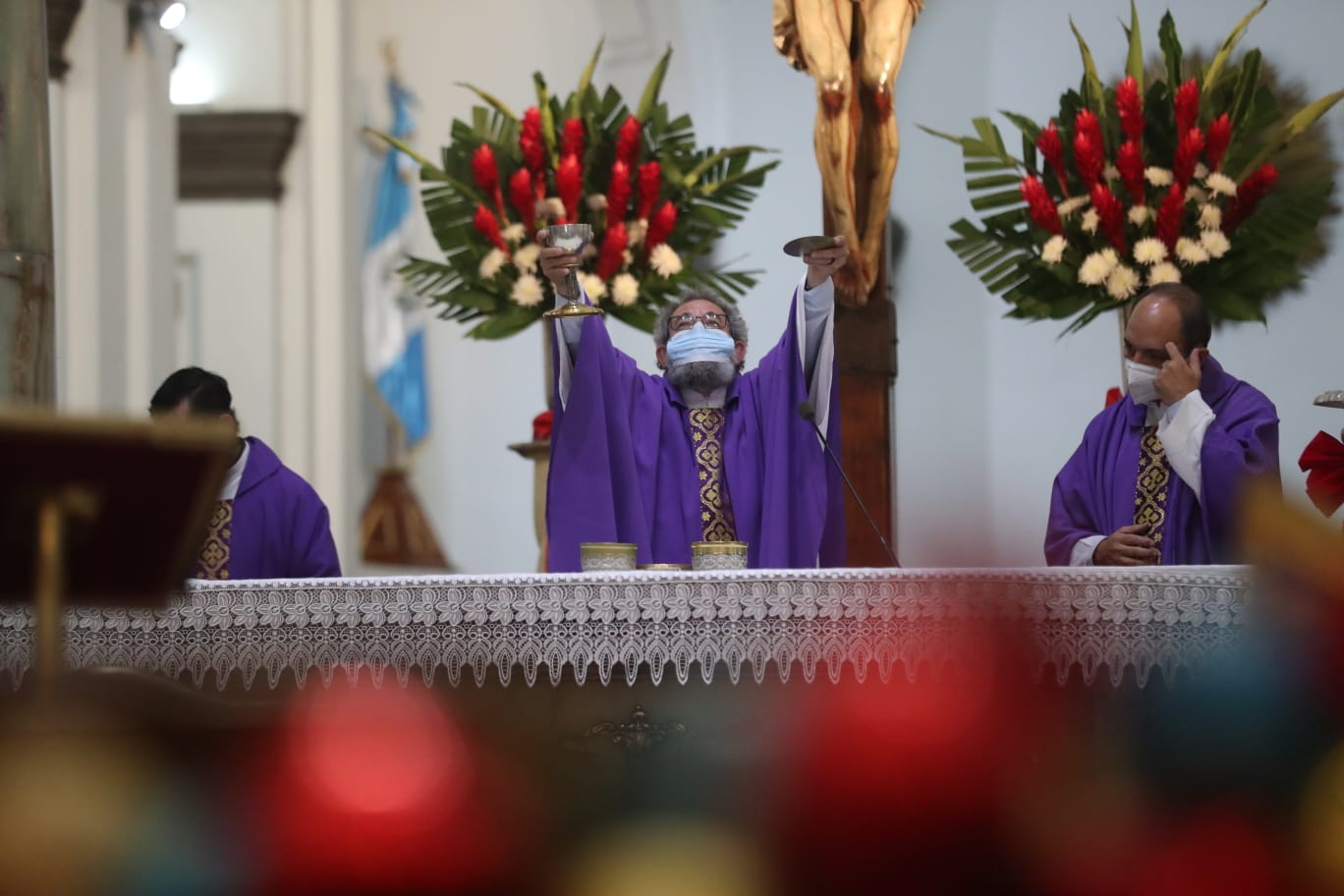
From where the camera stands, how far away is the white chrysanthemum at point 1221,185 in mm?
4879

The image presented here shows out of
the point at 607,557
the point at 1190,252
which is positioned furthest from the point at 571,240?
the point at 1190,252

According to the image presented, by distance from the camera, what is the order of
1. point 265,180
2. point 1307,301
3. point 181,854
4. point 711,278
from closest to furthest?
point 181,854, point 711,278, point 1307,301, point 265,180

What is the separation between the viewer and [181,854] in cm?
81

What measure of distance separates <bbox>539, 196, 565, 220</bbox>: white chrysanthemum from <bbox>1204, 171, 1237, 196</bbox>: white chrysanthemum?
1898 millimetres

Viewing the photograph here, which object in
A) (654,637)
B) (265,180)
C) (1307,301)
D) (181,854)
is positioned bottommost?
(654,637)

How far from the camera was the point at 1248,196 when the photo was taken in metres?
4.96

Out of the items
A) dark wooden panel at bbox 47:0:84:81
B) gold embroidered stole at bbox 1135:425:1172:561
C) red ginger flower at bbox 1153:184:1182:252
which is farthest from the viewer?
dark wooden panel at bbox 47:0:84:81

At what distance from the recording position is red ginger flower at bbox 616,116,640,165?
5422 millimetres

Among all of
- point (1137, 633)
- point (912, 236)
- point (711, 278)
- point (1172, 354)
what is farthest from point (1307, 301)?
point (1137, 633)

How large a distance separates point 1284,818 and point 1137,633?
101 inches

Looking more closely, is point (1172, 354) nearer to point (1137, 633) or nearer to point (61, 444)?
point (1137, 633)

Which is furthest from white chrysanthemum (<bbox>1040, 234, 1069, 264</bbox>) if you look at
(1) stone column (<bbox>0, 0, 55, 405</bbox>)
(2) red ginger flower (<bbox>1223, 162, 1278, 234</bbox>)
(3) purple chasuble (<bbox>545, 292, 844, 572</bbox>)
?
(1) stone column (<bbox>0, 0, 55, 405</bbox>)

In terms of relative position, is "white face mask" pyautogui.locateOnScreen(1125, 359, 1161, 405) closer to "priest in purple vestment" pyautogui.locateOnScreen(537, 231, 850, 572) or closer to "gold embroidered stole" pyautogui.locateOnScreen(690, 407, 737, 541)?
"priest in purple vestment" pyautogui.locateOnScreen(537, 231, 850, 572)

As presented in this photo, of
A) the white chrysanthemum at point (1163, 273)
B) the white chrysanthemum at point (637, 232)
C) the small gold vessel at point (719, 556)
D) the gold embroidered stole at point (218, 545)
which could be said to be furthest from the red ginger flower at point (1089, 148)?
the gold embroidered stole at point (218, 545)
